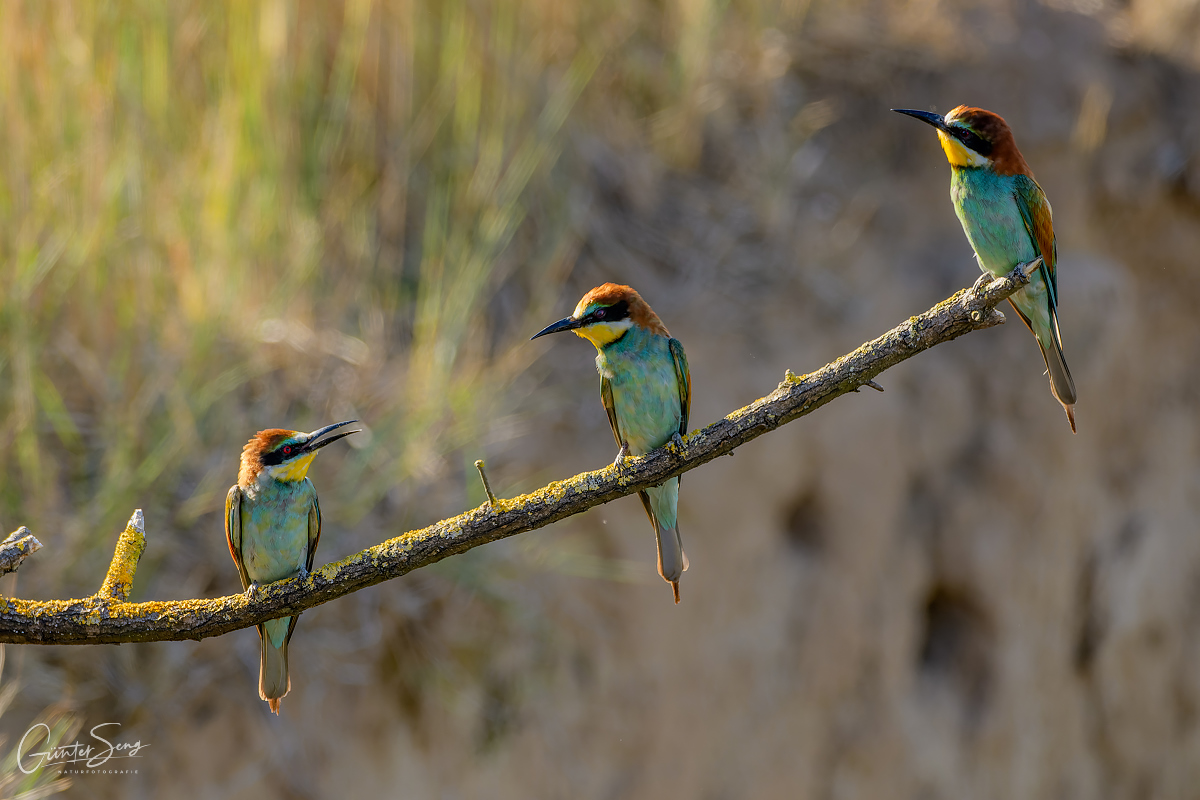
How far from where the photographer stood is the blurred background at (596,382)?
3.71 m

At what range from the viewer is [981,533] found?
572 cm

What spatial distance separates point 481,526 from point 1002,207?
1103 mm

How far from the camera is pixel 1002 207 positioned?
192 centimetres

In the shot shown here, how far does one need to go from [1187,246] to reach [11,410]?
244 inches

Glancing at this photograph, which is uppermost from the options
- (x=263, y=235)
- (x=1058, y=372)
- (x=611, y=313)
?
(x=263, y=235)

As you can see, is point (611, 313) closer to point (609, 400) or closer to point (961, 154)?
point (609, 400)

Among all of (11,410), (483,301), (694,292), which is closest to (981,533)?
(694,292)

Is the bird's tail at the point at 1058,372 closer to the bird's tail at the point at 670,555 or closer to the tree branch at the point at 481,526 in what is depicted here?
the tree branch at the point at 481,526

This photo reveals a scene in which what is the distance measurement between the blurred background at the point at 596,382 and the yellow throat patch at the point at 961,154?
2.32 meters

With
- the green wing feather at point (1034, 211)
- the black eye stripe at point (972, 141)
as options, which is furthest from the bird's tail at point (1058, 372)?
the black eye stripe at point (972, 141)

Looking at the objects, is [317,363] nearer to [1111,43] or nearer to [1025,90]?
[1025,90]

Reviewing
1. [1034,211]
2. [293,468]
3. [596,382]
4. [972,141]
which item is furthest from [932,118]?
[596,382]

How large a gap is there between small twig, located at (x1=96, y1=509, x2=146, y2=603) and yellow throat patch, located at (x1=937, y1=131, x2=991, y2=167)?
1.45 metres

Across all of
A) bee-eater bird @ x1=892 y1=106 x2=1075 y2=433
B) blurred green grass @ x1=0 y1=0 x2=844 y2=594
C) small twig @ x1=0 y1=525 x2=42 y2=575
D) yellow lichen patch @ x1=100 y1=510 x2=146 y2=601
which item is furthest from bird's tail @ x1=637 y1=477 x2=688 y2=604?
blurred green grass @ x1=0 y1=0 x2=844 y2=594
